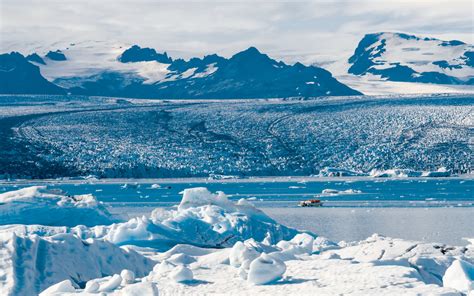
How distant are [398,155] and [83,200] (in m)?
32.5

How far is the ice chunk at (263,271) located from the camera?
6.66m

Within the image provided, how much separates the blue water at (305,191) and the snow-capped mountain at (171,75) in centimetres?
6833

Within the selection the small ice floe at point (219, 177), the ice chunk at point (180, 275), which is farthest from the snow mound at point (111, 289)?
the small ice floe at point (219, 177)

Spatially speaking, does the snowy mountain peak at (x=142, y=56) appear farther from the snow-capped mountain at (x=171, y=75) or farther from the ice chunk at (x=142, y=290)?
the ice chunk at (x=142, y=290)

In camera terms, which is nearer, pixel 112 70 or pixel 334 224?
pixel 334 224

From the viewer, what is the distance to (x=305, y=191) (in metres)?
37.1

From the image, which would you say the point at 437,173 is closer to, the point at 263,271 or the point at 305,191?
the point at 305,191

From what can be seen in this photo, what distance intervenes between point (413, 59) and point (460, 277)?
16501 centimetres

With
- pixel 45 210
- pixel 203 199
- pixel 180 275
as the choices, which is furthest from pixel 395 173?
pixel 180 275

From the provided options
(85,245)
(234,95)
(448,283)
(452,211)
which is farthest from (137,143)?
(234,95)

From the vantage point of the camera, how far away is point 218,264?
8.31 m

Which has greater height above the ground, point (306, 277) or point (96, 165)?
point (306, 277)

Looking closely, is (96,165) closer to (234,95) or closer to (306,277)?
(306,277)

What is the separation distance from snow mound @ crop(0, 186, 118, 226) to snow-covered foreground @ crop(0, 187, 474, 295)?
0.9 inches
